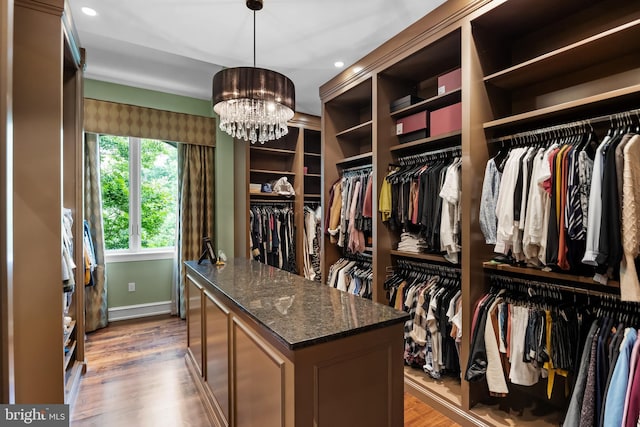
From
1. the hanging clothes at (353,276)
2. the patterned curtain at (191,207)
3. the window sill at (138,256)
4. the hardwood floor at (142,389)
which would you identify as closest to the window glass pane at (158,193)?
the window sill at (138,256)

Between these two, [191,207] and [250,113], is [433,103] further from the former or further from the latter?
[191,207]

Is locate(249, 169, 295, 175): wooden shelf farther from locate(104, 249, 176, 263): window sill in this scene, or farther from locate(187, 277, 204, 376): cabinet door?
locate(187, 277, 204, 376): cabinet door

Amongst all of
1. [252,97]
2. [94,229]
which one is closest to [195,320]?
[252,97]

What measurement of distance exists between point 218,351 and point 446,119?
2.20 m

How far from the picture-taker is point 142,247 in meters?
4.29

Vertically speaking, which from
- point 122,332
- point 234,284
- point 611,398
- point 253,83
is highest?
point 253,83

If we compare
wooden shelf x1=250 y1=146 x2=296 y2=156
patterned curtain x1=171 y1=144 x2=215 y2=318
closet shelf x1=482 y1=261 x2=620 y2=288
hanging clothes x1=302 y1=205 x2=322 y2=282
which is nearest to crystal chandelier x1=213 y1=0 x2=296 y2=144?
closet shelf x1=482 y1=261 x2=620 y2=288

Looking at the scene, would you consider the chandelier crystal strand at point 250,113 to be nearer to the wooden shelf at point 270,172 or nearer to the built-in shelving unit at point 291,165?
the wooden shelf at point 270,172

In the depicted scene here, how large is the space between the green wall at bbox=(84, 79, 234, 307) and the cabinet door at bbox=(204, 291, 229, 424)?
234 centimetres

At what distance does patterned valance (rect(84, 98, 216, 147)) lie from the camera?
3660mm

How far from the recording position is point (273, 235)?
4395mm

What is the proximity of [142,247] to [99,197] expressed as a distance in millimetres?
850

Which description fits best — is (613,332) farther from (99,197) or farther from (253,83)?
(99,197)

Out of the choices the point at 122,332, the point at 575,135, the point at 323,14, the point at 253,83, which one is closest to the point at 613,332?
the point at 575,135
